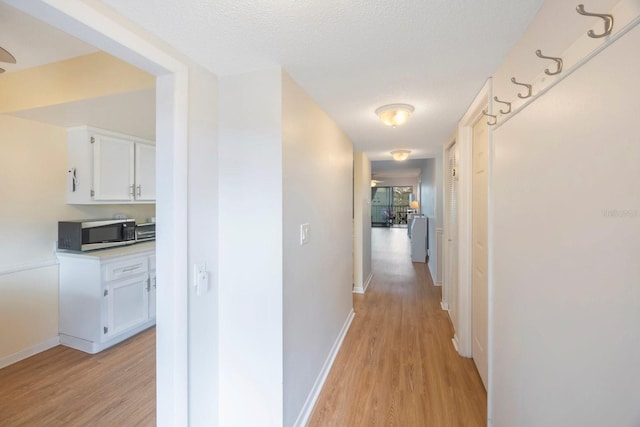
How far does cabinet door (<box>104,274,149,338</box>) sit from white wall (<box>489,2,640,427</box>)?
10.7ft

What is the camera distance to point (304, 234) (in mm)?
1770

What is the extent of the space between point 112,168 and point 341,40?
282cm

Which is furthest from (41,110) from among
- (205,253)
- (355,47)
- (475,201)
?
(475,201)

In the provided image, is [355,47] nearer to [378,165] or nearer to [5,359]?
[5,359]

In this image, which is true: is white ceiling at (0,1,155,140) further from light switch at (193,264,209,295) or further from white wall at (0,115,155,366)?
light switch at (193,264,209,295)

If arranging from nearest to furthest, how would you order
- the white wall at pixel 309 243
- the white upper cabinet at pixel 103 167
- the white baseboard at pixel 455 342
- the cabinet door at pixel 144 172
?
the white wall at pixel 309 243
the white baseboard at pixel 455 342
the white upper cabinet at pixel 103 167
the cabinet door at pixel 144 172

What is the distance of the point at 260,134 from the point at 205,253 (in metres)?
0.73

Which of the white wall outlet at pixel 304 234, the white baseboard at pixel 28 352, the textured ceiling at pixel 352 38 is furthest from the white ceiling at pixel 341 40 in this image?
the white baseboard at pixel 28 352

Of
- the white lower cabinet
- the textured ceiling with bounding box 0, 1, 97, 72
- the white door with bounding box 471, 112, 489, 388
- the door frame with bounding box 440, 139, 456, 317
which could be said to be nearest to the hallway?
the door frame with bounding box 440, 139, 456, 317

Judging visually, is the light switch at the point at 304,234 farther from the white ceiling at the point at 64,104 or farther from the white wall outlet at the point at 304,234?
the white ceiling at the point at 64,104

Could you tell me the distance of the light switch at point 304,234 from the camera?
5.66ft

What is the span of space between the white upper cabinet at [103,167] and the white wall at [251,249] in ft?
6.64

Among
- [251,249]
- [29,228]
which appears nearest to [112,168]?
[29,228]

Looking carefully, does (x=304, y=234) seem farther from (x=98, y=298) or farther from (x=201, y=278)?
(x=98, y=298)
